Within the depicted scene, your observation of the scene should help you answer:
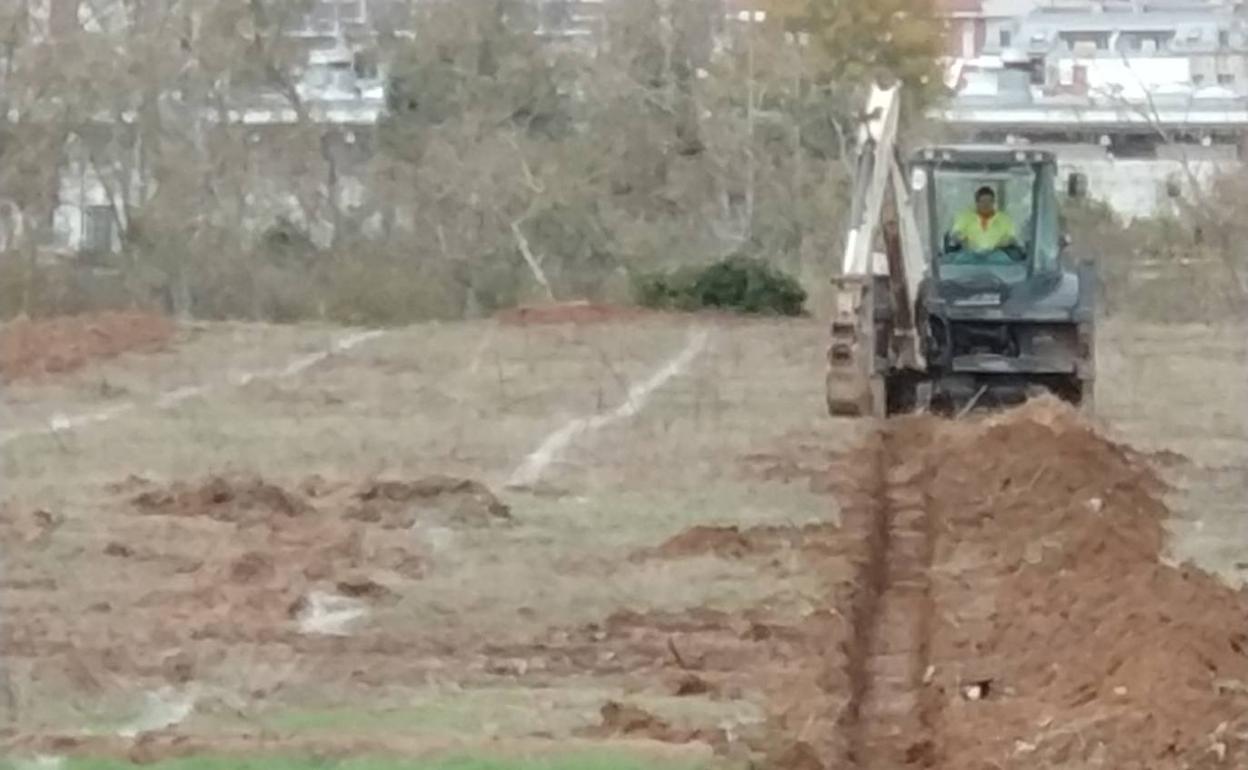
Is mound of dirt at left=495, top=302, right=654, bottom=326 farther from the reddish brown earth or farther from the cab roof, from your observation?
the reddish brown earth

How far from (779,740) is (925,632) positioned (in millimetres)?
1269

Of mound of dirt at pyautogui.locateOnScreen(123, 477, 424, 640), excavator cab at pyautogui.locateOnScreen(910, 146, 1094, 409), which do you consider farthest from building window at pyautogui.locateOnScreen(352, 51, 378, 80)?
mound of dirt at pyautogui.locateOnScreen(123, 477, 424, 640)

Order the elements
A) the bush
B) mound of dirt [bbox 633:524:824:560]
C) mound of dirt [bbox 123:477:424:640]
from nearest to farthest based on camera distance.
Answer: mound of dirt [bbox 123:477:424:640] < mound of dirt [bbox 633:524:824:560] < the bush

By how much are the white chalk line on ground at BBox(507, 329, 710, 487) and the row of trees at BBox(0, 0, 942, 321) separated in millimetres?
2466

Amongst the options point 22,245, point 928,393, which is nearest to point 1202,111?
point 928,393

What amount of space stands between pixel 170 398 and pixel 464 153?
595cm

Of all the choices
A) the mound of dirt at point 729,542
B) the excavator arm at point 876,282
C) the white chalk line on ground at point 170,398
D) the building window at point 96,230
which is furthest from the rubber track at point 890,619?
the building window at point 96,230

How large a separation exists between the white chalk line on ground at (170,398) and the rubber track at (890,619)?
2979 mm

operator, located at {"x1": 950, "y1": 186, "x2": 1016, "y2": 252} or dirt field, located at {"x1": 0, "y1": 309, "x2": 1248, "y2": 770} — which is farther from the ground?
operator, located at {"x1": 950, "y1": 186, "x2": 1016, "y2": 252}

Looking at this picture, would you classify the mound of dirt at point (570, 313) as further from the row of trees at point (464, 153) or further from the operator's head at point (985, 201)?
the operator's head at point (985, 201)

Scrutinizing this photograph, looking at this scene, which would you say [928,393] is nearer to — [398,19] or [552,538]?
[552,538]

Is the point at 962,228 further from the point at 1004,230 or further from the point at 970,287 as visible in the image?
the point at 970,287

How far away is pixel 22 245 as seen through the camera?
14312mm

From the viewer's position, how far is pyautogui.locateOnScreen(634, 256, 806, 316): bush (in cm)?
1571
